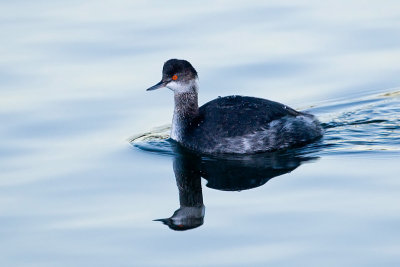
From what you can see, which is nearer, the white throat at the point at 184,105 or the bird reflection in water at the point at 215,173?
the bird reflection in water at the point at 215,173

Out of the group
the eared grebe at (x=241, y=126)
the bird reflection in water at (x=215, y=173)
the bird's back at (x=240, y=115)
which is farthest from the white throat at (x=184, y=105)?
the bird's back at (x=240, y=115)

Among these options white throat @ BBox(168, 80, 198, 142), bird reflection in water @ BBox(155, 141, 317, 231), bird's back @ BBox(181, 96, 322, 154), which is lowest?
bird reflection in water @ BBox(155, 141, 317, 231)

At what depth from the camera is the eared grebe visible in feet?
36.4

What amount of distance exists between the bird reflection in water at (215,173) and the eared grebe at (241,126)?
137 mm

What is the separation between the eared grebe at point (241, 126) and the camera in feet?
36.4

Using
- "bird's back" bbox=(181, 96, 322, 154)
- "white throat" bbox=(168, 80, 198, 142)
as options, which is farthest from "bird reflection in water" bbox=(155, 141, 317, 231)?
"white throat" bbox=(168, 80, 198, 142)

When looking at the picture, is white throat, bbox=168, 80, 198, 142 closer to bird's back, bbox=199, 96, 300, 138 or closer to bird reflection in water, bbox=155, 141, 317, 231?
bird reflection in water, bbox=155, 141, 317, 231

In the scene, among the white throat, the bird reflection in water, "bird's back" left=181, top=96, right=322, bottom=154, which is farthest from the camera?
the white throat

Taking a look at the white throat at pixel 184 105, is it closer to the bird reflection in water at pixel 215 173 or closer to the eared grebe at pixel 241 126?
the eared grebe at pixel 241 126

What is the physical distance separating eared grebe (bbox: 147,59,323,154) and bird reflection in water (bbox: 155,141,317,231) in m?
0.14

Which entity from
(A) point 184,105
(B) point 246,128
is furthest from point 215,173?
(A) point 184,105

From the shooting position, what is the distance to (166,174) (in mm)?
10344

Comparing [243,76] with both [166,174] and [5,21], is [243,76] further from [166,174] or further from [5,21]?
[5,21]

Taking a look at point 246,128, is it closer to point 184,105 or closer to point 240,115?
point 240,115
